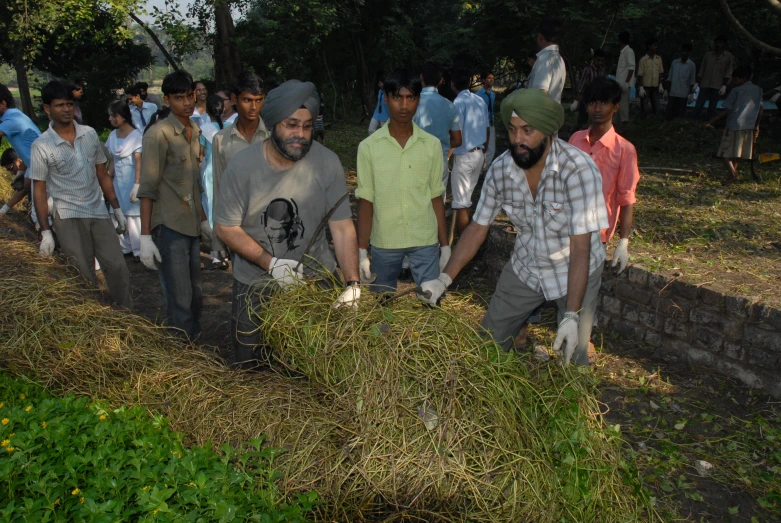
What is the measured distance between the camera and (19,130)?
21.9 ft

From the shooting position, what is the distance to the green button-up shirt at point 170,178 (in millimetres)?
4734

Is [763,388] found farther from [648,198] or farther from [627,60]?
[627,60]

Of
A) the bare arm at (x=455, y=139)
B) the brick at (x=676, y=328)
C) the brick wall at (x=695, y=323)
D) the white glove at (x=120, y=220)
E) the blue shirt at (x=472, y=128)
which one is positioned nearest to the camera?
the brick wall at (x=695, y=323)

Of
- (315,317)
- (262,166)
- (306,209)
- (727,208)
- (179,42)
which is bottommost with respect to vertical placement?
(727,208)

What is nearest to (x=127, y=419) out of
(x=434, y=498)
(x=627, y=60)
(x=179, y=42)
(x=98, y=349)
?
(x=98, y=349)

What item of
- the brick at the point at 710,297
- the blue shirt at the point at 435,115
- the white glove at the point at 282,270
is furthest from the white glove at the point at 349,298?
the blue shirt at the point at 435,115

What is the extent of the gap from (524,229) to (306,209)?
4.05ft

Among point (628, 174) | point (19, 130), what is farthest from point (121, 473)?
point (19, 130)

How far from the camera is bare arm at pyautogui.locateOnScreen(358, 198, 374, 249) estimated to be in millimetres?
4598

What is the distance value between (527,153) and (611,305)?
275 centimetres

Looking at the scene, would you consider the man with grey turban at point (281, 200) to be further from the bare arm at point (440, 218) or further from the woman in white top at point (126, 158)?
the woman in white top at point (126, 158)

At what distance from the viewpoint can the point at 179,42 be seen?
1534 cm

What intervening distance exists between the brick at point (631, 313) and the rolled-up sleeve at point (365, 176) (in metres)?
2.49

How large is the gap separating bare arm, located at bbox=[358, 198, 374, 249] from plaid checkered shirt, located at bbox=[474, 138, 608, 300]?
3.11 ft
